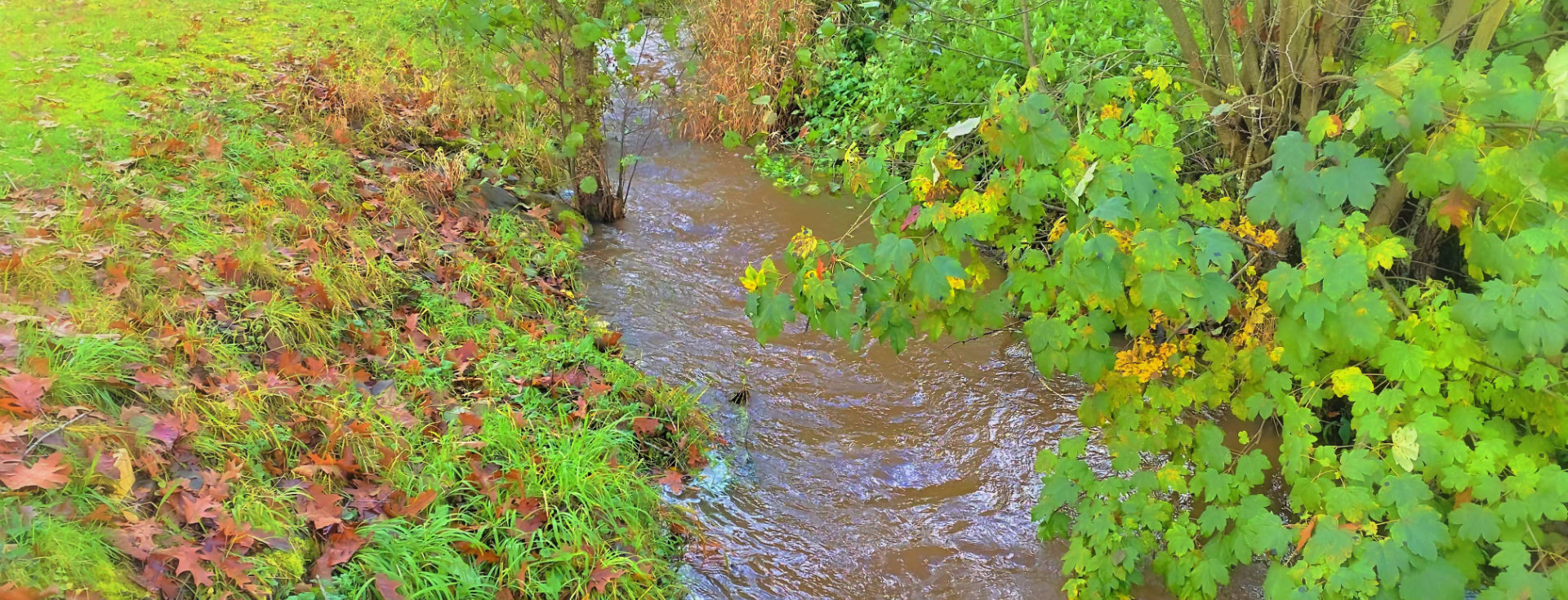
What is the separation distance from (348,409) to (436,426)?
0.35 m

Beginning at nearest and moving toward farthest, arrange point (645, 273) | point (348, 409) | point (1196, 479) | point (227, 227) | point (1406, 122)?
point (1406, 122), point (1196, 479), point (348, 409), point (227, 227), point (645, 273)

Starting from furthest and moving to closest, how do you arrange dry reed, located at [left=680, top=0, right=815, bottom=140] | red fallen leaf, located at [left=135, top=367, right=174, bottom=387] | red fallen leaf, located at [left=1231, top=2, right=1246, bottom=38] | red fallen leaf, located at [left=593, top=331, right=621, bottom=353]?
dry reed, located at [left=680, top=0, right=815, bottom=140] → red fallen leaf, located at [left=593, top=331, right=621, bottom=353] → red fallen leaf, located at [left=1231, top=2, right=1246, bottom=38] → red fallen leaf, located at [left=135, top=367, right=174, bottom=387]

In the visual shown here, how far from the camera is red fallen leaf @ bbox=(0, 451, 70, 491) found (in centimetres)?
244

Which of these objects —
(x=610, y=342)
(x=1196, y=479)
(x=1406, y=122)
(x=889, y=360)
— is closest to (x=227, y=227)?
(x=610, y=342)

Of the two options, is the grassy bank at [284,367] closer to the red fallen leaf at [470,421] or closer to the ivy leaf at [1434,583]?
the red fallen leaf at [470,421]

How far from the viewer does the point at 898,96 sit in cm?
755

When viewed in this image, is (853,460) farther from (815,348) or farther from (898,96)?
(898,96)

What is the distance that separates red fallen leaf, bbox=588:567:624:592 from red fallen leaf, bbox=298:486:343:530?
91 centimetres

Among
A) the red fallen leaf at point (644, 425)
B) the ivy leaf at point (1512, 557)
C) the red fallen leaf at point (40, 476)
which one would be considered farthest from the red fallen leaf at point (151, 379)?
the ivy leaf at point (1512, 557)

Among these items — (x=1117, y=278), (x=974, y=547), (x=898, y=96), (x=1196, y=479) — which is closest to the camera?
(x=1117, y=278)

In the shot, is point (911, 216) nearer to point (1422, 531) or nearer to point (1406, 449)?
point (1406, 449)

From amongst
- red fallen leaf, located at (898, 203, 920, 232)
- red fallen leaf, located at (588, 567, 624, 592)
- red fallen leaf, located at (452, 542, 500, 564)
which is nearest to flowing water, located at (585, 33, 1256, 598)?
red fallen leaf, located at (588, 567, 624, 592)

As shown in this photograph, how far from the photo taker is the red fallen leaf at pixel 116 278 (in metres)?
3.50

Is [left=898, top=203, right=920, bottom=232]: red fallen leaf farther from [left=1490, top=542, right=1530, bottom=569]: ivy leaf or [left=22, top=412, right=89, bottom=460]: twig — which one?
[left=22, top=412, right=89, bottom=460]: twig
